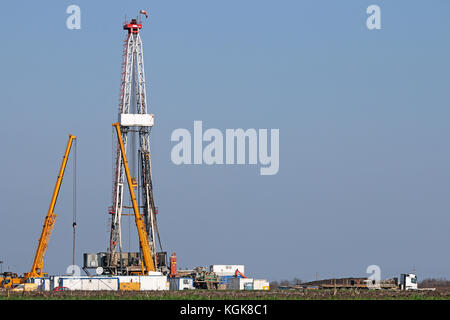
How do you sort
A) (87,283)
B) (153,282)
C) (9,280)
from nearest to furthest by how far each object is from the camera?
(87,283) < (153,282) < (9,280)

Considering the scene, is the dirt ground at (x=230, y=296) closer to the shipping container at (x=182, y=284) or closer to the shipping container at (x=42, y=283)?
the shipping container at (x=42, y=283)

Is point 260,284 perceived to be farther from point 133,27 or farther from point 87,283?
point 133,27

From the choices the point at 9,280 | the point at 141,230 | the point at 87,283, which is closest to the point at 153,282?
the point at 87,283

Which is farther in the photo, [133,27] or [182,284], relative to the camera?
[133,27]

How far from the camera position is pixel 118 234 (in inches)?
6378

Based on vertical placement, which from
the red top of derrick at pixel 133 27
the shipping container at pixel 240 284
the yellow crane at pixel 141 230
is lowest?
the shipping container at pixel 240 284

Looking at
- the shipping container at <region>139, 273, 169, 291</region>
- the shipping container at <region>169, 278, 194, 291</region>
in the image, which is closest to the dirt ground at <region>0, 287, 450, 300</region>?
the shipping container at <region>139, 273, 169, 291</region>

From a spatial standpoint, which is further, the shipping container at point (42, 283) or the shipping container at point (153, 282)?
the shipping container at point (153, 282)

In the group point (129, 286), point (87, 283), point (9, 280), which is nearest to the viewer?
point (87, 283)

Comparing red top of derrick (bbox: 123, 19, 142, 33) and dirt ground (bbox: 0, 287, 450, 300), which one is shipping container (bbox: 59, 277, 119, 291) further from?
red top of derrick (bbox: 123, 19, 142, 33)

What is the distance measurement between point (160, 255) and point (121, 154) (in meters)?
17.7

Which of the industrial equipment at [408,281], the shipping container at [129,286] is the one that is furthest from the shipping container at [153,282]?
Answer: the industrial equipment at [408,281]
